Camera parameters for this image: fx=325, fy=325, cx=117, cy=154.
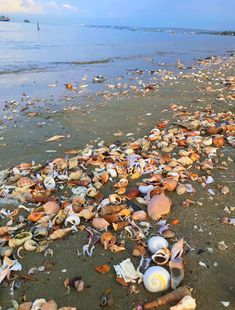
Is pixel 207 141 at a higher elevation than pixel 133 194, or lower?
higher

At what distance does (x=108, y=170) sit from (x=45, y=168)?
1060 mm

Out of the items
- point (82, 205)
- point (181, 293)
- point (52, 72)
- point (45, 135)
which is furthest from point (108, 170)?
point (52, 72)

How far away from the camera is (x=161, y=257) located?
3.01 m

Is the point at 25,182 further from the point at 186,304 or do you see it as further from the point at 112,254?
the point at 186,304

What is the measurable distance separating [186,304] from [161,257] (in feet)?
1.77

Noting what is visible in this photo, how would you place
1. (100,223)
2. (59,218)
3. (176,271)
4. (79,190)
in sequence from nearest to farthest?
1. (176,271)
2. (100,223)
3. (59,218)
4. (79,190)

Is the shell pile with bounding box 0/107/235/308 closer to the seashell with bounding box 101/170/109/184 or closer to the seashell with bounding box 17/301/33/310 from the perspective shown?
the seashell with bounding box 101/170/109/184

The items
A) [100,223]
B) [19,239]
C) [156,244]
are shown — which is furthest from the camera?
[100,223]

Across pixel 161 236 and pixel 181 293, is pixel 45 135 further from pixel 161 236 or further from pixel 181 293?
pixel 181 293

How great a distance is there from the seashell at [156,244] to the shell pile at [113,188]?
47 millimetres

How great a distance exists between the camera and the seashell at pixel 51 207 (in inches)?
152

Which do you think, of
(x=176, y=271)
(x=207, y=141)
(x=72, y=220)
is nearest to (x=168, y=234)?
(x=176, y=271)

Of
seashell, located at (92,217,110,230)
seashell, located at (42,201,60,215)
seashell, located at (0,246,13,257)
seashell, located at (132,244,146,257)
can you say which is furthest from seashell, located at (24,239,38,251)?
seashell, located at (132,244,146,257)

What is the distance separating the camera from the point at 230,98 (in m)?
9.79
